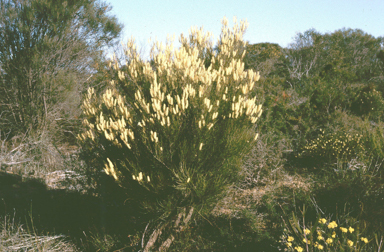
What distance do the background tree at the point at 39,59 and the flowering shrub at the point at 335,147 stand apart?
590 centimetres

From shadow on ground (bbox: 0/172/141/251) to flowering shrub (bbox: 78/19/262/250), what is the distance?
630 millimetres

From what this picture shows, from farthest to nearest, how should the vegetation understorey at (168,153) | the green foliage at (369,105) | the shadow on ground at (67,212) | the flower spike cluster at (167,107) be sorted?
the green foliage at (369,105), the shadow on ground at (67,212), the vegetation understorey at (168,153), the flower spike cluster at (167,107)

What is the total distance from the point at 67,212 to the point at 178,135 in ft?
8.05

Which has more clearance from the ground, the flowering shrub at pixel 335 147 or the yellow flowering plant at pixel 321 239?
the flowering shrub at pixel 335 147

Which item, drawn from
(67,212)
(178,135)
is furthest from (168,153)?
(67,212)

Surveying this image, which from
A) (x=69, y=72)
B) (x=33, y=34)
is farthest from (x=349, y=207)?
(x=33, y=34)

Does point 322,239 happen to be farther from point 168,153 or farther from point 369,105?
point 369,105

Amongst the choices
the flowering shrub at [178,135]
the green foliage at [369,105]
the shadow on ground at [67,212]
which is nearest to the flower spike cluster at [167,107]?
the flowering shrub at [178,135]

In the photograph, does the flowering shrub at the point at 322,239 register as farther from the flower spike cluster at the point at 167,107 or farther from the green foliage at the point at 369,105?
the green foliage at the point at 369,105

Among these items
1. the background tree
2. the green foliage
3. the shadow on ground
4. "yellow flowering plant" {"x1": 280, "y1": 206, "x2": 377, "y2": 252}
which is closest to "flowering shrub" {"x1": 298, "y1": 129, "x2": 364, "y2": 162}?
"yellow flowering plant" {"x1": 280, "y1": 206, "x2": 377, "y2": 252}

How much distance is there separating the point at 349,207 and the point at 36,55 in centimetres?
695

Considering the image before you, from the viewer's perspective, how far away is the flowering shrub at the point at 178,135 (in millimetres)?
2766

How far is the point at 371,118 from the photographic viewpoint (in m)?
8.13

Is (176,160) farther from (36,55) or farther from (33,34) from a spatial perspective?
(33,34)
